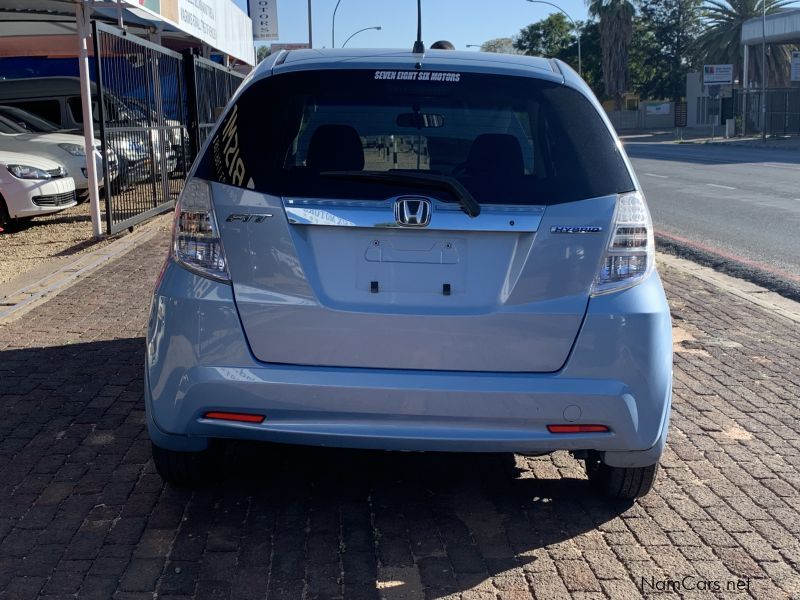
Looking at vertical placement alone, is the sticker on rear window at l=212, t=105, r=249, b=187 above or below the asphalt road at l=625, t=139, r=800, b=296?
above

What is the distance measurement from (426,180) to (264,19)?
40024 millimetres

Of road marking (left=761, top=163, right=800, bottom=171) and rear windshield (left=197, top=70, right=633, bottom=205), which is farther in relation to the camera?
road marking (left=761, top=163, right=800, bottom=171)

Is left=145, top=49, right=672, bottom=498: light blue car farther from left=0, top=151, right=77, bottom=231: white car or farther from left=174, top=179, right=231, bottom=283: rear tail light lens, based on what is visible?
left=0, top=151, right=77, bottom=231: white car

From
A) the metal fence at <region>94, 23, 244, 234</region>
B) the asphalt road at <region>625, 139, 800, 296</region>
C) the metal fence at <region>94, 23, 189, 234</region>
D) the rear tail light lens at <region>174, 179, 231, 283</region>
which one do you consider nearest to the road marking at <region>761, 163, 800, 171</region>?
the asphalt road at <region>625, 139, 800, 296</region>

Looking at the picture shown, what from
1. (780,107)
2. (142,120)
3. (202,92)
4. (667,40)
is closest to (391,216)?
(142,120)

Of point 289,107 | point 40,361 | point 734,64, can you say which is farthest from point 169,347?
point 734,64

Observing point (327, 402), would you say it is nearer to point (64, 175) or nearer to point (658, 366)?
point (658, 366)

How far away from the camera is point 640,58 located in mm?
91375

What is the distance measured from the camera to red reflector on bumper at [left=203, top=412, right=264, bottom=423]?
3533mm

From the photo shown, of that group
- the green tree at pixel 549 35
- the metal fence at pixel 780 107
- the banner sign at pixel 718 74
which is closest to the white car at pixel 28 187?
the metal fence at pixel 780 107

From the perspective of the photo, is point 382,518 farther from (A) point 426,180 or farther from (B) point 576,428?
(A) point 426,180

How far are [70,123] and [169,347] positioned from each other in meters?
15.5

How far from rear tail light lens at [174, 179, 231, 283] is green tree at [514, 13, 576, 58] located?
10573 centimetres

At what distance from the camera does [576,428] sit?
3512 mm
